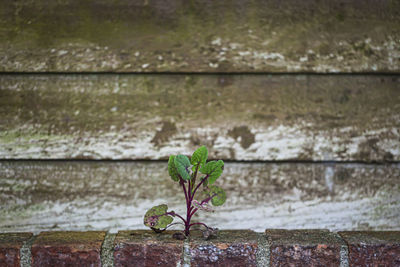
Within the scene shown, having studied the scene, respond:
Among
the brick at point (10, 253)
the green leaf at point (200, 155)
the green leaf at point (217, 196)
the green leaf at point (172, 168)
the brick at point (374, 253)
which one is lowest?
the brick at point (10, 253)

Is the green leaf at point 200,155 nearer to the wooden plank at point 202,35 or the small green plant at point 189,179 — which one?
the small green plant at point 189,179

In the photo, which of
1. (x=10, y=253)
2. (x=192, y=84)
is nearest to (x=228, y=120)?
(x=192, y=84)

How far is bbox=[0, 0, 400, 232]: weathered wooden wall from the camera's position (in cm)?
98

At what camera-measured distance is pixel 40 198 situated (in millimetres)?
987

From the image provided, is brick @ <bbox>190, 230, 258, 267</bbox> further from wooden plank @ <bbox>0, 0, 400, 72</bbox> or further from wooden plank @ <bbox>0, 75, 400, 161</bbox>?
wooden plank @ <bbox>0, 0, 400, 72</bbox>

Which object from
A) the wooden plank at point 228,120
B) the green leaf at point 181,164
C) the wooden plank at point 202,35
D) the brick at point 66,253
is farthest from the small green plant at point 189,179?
the wooden plank at point 202,35

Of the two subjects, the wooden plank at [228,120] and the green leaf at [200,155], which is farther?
the wooden plank at [228,120]

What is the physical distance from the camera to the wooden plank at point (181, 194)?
99 centimetres

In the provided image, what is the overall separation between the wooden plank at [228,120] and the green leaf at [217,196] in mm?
225

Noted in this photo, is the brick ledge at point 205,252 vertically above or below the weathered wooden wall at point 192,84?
below

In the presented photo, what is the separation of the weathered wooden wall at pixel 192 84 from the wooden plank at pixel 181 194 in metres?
0.01

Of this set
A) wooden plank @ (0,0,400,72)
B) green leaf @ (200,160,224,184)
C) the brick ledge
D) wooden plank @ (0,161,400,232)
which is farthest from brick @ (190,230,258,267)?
wooden plank @ (0,0,400,72)

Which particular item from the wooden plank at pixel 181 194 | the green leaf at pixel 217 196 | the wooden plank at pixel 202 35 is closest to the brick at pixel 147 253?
the green leaf at pixel 217 196

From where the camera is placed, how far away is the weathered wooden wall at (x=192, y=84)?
98cm
